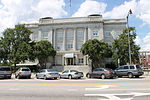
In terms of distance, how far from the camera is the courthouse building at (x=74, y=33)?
39.8 metres

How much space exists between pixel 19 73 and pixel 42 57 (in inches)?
594

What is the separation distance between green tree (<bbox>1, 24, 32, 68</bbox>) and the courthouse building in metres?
8.32

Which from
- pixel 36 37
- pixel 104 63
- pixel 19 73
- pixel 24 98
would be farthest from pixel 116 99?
pixel 36 37

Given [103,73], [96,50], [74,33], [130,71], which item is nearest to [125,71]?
[130,71]

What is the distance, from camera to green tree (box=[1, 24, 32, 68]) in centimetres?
3206

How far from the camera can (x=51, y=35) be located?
42.1 metres

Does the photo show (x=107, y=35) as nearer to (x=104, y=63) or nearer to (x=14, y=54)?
(x=104, y=63)

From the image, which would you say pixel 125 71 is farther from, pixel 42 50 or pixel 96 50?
pixel 42 50

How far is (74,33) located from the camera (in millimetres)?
41219

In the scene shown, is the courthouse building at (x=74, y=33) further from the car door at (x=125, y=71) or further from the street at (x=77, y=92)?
the street at (x=77, y=92)

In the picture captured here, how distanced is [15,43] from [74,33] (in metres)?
17.2

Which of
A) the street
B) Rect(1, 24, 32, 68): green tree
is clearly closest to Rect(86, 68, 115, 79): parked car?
the street

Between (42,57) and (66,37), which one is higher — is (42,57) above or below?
below

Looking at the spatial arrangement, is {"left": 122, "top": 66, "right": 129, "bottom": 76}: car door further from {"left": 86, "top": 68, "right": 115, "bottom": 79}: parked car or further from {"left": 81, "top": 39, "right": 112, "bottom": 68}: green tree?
{"left": 81, "top": 39, "right": 112, "bottom": 68}: green tree
